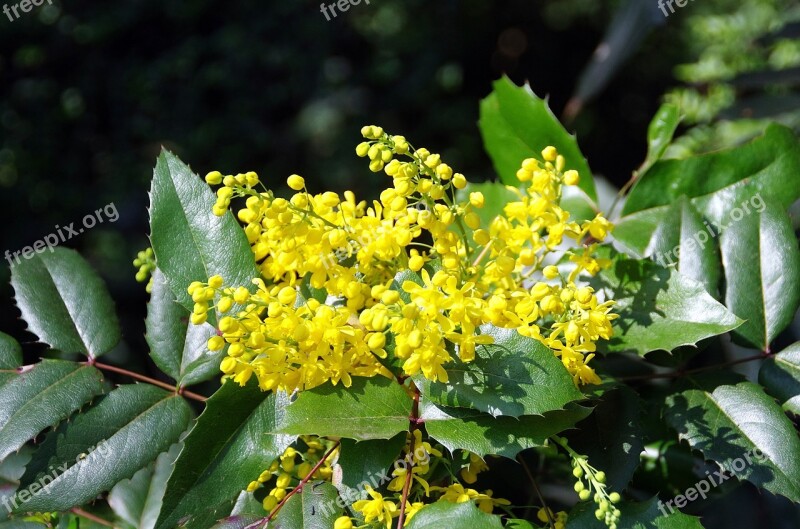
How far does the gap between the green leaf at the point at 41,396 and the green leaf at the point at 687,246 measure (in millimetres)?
897

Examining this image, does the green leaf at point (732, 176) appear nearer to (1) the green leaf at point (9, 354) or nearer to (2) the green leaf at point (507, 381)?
(2) the green leaf at point (507, 381)

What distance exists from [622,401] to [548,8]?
3.97m

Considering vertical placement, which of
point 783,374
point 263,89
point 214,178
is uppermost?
point 263,89

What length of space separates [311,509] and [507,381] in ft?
1.03

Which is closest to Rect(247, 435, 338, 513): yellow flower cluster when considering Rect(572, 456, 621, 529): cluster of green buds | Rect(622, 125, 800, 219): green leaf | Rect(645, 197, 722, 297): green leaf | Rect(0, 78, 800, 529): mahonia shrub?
Rect(0, 78, 800, 529): mahonia shrub

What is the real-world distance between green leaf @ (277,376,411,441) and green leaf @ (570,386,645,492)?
0.25m

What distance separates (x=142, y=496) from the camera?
4.25 ft

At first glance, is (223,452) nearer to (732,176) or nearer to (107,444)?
(107,444)

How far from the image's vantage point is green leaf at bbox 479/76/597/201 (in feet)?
4.70

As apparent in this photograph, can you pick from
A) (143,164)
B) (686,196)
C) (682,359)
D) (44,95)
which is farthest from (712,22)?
(44,95)

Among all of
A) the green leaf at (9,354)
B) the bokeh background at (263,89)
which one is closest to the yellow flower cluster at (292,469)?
the green leaf at (9,354)

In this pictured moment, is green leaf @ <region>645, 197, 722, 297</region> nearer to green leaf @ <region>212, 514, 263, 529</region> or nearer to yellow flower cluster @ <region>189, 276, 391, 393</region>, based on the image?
yellow flower cluster @ <region>189, 276, 391, 393</region>

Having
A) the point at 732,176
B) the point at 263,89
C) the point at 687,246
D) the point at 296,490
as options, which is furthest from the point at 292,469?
the point at 263,89

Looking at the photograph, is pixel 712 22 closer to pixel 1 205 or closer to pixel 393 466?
pixel 393 466
